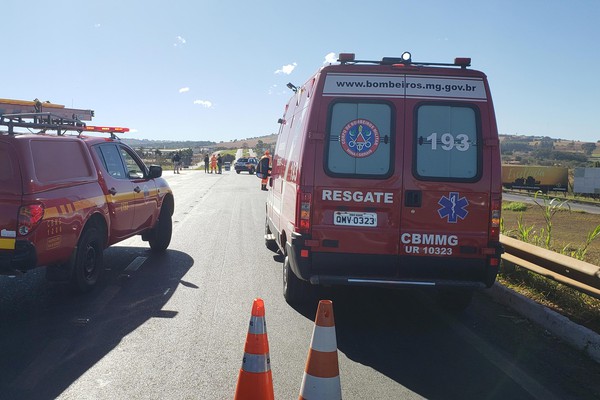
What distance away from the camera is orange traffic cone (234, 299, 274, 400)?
3.36 meters

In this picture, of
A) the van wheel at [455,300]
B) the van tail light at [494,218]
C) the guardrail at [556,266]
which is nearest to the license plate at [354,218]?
the van tail light at [494,218]

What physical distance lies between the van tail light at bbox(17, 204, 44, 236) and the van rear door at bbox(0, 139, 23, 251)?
0.05m

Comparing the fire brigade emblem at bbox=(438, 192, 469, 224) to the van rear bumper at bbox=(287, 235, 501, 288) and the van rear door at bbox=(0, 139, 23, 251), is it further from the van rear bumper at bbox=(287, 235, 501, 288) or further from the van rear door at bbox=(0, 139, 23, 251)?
the van rear door at bbox=(0, 139, 23, 251)

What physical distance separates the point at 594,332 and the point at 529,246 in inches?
74.4

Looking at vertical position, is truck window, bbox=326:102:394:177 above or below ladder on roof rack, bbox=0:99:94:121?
below

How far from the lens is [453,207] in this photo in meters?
5.35

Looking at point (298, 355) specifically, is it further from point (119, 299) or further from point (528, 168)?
point (528, 168)

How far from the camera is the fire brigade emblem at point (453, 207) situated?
5336mm

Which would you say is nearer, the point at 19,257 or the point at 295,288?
the point at 19,257

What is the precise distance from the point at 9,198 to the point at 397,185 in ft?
12.6

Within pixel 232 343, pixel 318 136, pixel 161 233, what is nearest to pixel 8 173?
pixel 232 343

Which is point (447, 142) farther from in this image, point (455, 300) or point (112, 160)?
point (112, 160)

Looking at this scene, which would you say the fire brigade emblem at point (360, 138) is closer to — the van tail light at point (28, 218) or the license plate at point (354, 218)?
the license plate at point (354, 218)

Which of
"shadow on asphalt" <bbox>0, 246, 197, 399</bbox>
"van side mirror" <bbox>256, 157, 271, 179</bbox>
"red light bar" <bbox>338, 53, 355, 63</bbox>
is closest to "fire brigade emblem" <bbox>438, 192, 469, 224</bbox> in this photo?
"red light bar" <bbox>338, 53, 355, 63</bbox>
